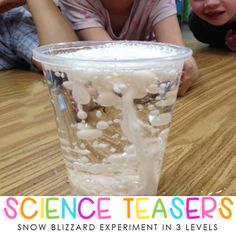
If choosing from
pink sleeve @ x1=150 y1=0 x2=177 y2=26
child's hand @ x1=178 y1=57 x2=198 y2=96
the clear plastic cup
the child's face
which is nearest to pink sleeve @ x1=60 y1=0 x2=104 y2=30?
pink sleeve @ x1=150 y1=0 x2=177 y2=26

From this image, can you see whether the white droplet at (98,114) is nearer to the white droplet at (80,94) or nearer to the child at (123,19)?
the white droplet at (80,94)

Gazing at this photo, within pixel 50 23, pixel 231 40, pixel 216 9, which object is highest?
pixel 50 23

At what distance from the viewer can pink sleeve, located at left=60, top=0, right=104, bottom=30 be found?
2.65ft

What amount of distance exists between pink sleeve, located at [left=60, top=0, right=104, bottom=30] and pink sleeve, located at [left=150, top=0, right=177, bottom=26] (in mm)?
115

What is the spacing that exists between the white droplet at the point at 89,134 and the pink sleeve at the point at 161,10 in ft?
1.93

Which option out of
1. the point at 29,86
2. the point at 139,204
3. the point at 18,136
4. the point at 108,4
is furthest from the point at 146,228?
the point at 108,4

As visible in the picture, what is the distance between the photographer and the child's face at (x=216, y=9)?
1.09 metres

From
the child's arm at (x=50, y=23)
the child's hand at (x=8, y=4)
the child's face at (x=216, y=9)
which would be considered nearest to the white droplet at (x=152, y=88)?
the child's arm at (x=50, y=23)

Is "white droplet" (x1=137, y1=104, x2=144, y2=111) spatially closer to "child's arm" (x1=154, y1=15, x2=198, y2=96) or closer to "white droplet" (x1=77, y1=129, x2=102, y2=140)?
"white droplet" (x1=77, y1=129, x2=102, y2=140)

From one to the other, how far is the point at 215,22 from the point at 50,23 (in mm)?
547

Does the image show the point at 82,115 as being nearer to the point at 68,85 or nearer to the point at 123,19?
the point at 68,85

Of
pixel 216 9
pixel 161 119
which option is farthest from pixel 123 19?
pixel 161 119

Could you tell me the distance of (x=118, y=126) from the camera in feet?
0.94

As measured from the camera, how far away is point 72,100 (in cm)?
29
